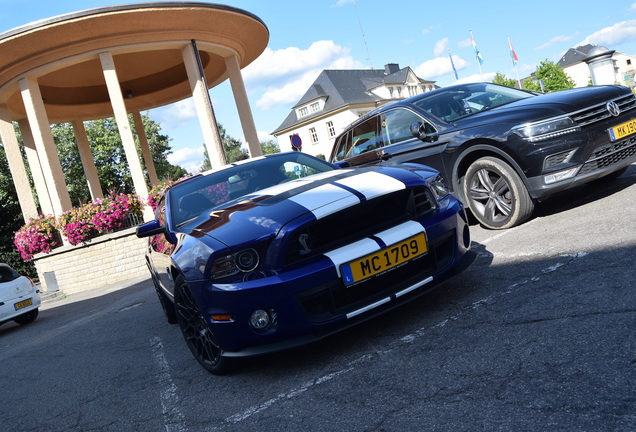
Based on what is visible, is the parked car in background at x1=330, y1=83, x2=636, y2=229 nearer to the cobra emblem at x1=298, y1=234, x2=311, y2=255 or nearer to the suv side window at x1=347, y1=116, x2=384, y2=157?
the suv side window at x1=347, y1=116, x2=384, y2=157

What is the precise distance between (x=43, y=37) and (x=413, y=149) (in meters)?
10.7

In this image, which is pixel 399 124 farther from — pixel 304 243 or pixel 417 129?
pixel 304 243

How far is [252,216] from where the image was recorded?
3.19 meters

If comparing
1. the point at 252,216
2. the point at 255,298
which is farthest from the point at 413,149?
the point at 255,298

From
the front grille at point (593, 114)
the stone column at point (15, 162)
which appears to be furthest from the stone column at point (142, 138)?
the front grille at point (593, 114)

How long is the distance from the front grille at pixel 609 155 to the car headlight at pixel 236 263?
3.28 metres

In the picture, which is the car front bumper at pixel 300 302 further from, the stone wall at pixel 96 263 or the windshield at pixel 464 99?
the stone wall at pixel 96 263

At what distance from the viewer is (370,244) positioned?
2994mm

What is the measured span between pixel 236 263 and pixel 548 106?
3.46 m

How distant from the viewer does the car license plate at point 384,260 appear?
2.91 metres

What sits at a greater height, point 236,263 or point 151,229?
point 151,229

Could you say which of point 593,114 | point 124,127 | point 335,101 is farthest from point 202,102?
point 335,101

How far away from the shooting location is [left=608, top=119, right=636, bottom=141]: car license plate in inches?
189

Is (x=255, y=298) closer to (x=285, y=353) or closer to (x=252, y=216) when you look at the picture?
(x=252, y=216)
